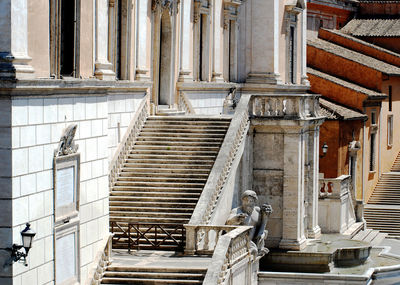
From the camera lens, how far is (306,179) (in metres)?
29.4

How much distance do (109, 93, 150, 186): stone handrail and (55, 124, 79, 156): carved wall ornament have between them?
210 inches

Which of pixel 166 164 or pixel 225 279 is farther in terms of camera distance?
pixel 166 164

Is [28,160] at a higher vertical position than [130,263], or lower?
higher

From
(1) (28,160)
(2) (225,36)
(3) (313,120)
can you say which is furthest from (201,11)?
(1) (28,160)

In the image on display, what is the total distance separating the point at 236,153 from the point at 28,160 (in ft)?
31.1

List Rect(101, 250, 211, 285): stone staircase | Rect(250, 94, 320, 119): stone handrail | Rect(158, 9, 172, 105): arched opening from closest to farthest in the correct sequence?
Rect(101, 250, 211, 285): stone staircase, Rect(250, 94, 320, 119): stone handrail, Rect(158, 9, 172, 105): arched opening

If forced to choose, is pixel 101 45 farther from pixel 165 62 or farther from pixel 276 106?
pixel 165 62

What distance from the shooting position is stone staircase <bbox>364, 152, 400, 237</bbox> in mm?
41500

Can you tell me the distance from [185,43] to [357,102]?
16.8 meters

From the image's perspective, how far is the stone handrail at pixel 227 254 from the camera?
765 inches

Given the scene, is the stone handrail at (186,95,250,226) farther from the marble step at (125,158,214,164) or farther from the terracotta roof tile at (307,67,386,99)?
the terracotta roof tile at (307,67,386,99)

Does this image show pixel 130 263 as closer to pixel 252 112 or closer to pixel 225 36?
pixel 252 112

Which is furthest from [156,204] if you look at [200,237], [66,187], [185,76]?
[185,76]

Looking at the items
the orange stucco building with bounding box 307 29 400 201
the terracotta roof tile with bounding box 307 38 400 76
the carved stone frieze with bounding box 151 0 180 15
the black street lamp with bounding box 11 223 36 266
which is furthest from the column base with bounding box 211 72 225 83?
the black street lamp with bounding box 11 223 36 266
